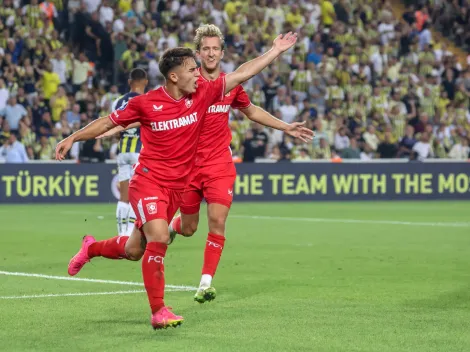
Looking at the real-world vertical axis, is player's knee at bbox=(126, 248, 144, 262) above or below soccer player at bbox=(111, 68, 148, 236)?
below

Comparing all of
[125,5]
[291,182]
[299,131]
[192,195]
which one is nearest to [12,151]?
[125,5]

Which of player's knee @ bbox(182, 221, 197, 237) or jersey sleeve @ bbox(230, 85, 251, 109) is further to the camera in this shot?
player's knee @ bbox(182, 221, 197, 237)

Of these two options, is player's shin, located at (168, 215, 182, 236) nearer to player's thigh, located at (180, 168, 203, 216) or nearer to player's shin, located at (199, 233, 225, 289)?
player's thigh, located at (180, 168, 203, 216)

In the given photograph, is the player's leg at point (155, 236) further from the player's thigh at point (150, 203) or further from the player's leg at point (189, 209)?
the player's leg at point (189, 209)

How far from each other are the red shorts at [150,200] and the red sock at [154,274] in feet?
0.76

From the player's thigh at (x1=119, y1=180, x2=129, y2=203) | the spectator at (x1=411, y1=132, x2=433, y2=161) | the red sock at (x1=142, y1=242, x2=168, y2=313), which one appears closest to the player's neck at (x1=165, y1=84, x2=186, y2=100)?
the red sock at (x1=142, y1=242, x2=168, y2=313)

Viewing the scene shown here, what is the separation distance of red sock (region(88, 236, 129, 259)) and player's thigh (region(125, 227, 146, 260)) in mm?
195

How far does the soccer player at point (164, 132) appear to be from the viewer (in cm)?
814

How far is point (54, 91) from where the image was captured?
2523 centimetres

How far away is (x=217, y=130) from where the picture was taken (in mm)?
10008

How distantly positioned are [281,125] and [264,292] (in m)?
1.56

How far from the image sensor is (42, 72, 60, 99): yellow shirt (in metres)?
25.2

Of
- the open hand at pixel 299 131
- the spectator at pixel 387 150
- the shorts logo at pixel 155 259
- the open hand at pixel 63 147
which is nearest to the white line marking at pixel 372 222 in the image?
the spectator at pixel 387 150

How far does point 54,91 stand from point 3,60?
4.39ft
